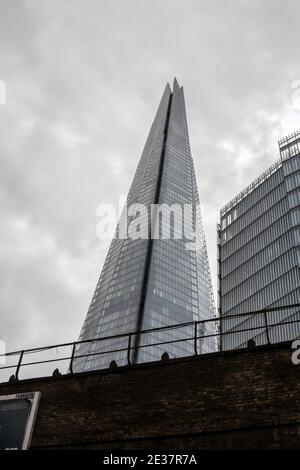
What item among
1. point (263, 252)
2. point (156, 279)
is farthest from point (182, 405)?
point (156, 279)

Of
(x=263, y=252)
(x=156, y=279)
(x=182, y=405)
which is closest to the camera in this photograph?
(x=182, y=405)

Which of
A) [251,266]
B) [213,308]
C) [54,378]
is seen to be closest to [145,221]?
[213,308]

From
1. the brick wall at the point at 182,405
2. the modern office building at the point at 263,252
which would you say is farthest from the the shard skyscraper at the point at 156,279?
the brick wall at the point at 182,405

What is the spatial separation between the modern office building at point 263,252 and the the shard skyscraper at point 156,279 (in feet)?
102

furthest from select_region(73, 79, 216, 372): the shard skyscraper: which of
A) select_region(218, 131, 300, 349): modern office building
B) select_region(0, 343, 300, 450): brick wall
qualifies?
select_region(0, 343, 300, 450): brick wall

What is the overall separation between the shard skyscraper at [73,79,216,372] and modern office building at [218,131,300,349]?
31070 millimetres

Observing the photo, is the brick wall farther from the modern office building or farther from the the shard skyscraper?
the the shard skyscraper

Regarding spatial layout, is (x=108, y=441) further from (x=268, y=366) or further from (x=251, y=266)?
(x=251, y=266)

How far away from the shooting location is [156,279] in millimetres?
120062

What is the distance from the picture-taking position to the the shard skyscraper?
4441 inches

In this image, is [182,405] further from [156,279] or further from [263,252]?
[156,279]

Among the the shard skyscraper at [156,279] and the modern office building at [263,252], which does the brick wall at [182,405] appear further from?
the the shard skyscraper at [156,279]

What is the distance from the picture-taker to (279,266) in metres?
60.3

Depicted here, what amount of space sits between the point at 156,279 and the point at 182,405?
10821 cm
